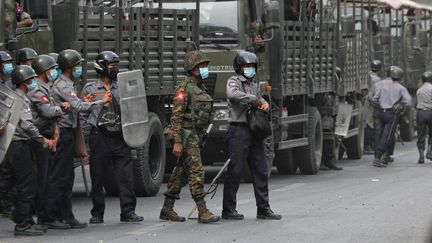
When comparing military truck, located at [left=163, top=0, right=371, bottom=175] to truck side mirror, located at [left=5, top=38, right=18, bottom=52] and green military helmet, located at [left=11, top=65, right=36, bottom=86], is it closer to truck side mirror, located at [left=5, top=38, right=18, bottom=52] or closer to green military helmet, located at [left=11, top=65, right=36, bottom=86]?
truck side mirror, located at [left=5, top=38, right=18, bottom=52]

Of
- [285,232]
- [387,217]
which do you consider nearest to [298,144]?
[387,217]

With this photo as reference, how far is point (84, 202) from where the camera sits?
1556 cm

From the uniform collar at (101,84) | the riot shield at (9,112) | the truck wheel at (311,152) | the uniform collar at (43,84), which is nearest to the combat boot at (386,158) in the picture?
the truck wheel at (311,152)

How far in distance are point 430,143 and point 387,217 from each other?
36.7 feet

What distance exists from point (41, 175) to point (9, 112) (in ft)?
3.27

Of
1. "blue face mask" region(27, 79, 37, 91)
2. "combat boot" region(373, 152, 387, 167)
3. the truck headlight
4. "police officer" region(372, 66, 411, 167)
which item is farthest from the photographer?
"police officer" region(372, 66, 411, 167)

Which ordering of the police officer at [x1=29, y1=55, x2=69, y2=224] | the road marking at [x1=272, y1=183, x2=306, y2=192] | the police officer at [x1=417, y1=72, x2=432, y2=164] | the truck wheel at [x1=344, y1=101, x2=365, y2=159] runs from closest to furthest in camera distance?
1. the police officer at [x1=29, y1=55, x2=69, y2=224]
2. the road marking at [x1=272, y1=183, x2=306, y2=192]
3. the police officer at [x1=417, y1=72, x2=432, y2=164]
4. the truck wheel at [x1=344, y1=101, x2=365, y2=159]

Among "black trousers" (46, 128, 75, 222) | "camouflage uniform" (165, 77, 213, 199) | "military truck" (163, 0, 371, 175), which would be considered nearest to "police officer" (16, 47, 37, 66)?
"black trousers" (46, 128, 75, 222)

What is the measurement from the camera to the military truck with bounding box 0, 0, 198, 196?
1411 centimetres

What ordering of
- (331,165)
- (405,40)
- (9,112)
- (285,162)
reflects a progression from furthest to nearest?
(405,40) → (331,165) → (285,162) → (9,112)

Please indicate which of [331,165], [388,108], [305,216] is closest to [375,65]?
[388,108]

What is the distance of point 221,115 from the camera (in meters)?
17.6

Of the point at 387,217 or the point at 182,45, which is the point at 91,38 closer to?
the point at 182,45

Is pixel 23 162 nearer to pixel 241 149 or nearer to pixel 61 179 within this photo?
pixel 61 179
